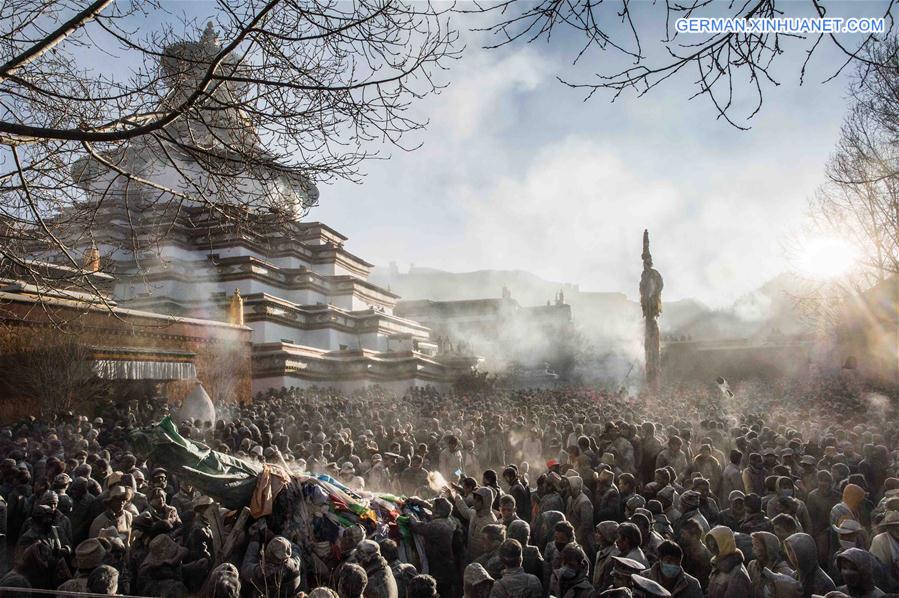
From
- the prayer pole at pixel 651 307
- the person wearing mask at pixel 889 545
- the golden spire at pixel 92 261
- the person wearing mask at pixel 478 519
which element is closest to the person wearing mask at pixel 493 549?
the person wearing mask at pixel 478 519

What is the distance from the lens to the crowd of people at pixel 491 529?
14.6 ft

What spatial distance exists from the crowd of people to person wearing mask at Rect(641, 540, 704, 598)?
11 mm

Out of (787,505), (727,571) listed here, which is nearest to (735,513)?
(787,505)

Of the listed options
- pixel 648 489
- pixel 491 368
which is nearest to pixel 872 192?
pixel 648 489

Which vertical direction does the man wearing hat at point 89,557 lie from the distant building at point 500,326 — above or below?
below

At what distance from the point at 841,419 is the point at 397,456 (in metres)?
12.6

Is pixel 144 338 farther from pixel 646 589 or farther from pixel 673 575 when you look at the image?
pixel 646 589

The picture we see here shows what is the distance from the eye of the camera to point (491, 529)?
547 cm

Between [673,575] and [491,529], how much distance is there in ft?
5.53

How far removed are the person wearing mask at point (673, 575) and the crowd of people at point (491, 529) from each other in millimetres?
11

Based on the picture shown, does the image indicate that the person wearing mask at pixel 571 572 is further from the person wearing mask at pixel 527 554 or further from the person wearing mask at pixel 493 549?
the person wearing mask at pixel 527 554

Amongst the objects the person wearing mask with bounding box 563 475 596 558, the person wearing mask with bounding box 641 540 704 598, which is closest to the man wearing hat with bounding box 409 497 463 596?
the person wearing mask with bounding box 563 475 596 558

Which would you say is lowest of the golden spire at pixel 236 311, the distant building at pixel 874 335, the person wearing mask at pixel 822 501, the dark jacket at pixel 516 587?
the person wearing mask at pixel 822 501

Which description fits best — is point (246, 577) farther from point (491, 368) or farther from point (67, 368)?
point (491, 368)
